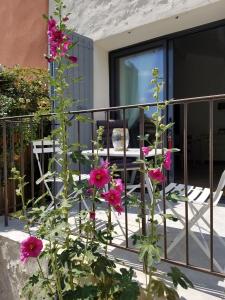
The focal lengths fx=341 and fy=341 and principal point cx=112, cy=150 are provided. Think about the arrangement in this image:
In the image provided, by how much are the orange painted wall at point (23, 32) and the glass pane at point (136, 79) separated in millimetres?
1416

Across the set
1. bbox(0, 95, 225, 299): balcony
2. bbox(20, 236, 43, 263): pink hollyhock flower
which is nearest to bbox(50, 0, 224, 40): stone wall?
bbox(0, 95, 225, 299): balcony

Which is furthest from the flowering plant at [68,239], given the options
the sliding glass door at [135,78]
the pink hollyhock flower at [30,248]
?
the sliding glass door at [135,78]

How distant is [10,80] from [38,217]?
3.26m

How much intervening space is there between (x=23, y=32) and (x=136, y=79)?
96.0 inches

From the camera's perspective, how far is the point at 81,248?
1.99 meters

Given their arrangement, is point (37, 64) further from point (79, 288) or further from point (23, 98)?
point (79, 288)

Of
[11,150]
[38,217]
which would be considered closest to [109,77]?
[11,150]

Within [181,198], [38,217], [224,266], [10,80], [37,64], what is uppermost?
[37,64]

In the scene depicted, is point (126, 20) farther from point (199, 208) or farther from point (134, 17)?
point (199, 208)

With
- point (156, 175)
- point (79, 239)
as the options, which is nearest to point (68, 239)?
point (79, 239)

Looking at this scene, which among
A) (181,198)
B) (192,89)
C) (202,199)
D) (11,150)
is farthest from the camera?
(192,89)

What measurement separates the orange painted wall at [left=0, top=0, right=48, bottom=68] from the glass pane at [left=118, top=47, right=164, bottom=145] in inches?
55.8

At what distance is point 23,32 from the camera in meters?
6.20

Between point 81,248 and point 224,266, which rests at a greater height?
point 81,248
